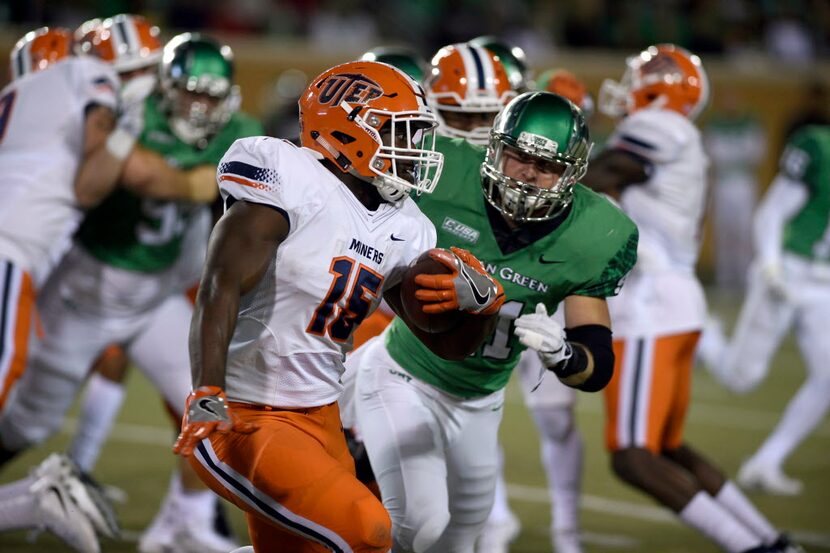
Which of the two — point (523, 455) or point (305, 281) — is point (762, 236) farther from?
point (305, 281)

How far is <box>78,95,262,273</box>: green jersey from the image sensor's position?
4.86m

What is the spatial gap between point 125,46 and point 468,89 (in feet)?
5.30

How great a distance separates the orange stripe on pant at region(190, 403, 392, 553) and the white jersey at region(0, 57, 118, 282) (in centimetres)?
164

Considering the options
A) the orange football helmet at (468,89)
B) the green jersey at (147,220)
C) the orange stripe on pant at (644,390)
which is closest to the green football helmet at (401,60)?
the orange football helmet at (468,89)

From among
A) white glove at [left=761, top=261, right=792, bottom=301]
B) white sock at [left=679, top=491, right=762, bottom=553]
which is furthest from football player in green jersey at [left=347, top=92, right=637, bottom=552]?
white glove at [left=761, top=261, right=792, bottom=301]

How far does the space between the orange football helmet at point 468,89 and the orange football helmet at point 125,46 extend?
134 cm

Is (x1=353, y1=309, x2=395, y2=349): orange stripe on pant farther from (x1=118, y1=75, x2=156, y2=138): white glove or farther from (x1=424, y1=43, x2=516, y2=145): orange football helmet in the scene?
(x1=118, y1=75, x2=156, y2=138): white glove

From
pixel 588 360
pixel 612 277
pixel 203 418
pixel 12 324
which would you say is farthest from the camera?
pixel 12 324

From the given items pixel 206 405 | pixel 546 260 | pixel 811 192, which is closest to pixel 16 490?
pixel 206 405

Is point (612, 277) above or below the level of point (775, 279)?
above

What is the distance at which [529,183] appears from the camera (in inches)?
139

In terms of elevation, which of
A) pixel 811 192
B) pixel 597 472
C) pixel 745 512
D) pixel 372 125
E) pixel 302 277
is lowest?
pixel 597 472

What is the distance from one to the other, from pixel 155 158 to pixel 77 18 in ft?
28.7

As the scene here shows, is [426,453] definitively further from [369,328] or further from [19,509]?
[19,509]
